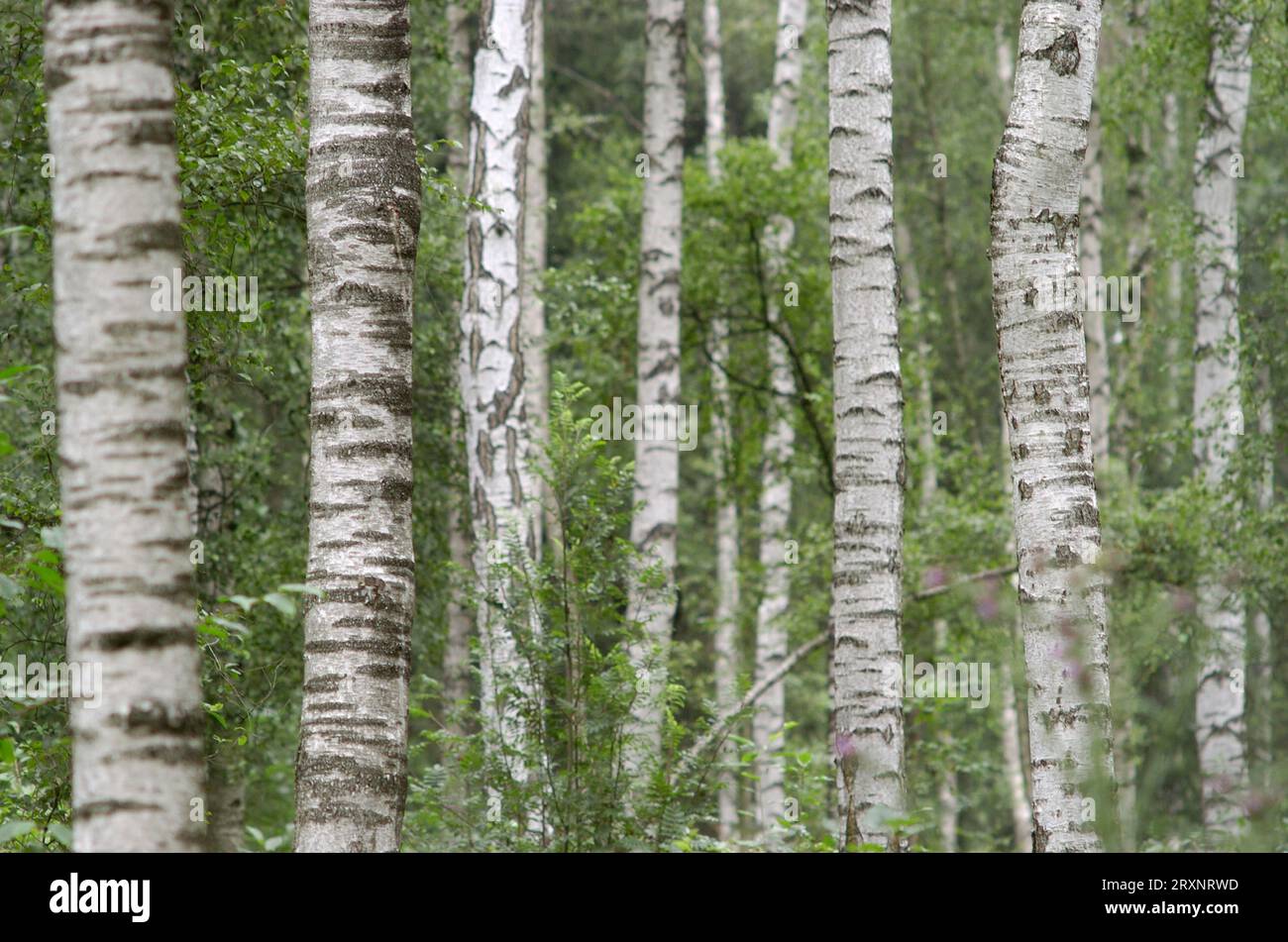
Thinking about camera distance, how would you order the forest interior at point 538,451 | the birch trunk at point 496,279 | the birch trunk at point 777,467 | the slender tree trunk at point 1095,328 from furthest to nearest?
the slender tree trunk at point 1095,328 → the birch trunk at point 777,467 → the birch trunk at point 496,279 → the forest interior at point 538,451

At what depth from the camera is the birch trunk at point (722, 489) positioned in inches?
536

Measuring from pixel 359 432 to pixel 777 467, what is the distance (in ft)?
34.0

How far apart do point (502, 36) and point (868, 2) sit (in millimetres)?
3228

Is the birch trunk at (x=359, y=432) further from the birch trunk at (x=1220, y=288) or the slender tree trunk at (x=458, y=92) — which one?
the birch trunk at (x=1220, y=288)

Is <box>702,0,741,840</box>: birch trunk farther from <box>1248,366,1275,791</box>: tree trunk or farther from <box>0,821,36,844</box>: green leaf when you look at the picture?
<box>0,821,36,844</box>: green leaf

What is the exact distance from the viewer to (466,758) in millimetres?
5910

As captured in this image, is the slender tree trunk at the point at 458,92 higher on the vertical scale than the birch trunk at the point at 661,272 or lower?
higher

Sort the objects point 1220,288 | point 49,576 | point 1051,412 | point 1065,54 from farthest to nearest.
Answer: point 1220,288
point 1065,54
point 1051,412
point 49,576

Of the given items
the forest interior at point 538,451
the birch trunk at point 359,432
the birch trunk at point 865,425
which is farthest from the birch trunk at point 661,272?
the birch trunk at point 359,432

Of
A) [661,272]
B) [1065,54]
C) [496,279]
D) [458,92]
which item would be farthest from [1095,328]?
[1065,54]

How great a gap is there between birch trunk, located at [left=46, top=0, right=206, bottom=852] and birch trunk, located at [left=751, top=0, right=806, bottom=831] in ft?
33.3

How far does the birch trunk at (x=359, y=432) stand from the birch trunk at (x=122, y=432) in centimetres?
121

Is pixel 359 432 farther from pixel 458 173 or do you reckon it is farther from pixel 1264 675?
pixel 1264 675

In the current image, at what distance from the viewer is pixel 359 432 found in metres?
3.68
